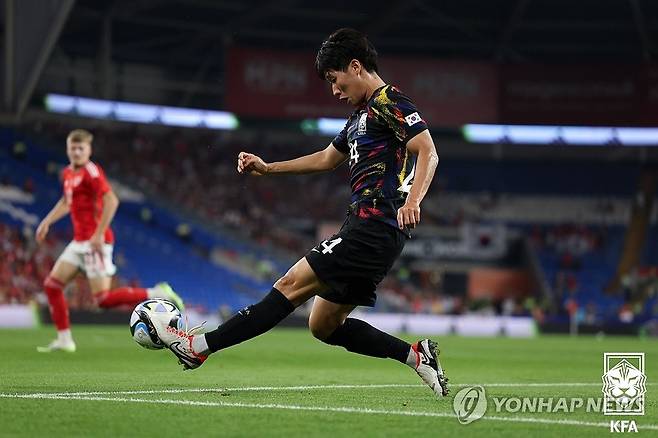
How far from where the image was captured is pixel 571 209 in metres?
45.5

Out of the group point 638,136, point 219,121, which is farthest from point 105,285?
point 638,136

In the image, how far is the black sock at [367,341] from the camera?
7.94 meters

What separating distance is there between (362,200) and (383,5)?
106ft

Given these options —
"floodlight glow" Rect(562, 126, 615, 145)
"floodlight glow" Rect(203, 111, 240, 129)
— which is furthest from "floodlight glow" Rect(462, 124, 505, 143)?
"floodlight glow" Rect(203, 111, 240, 129)

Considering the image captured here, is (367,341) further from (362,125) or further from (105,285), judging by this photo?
(105,285)

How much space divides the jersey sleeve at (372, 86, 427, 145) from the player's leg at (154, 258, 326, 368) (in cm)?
100

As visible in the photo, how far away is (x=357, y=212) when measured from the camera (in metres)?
7.41

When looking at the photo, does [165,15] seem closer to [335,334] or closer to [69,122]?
[69,122]

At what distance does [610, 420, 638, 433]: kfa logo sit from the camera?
19.4 ft

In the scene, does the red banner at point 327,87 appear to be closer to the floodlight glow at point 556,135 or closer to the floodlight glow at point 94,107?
the floodlight glow at point 556,135

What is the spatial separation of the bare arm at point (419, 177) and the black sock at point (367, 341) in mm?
1078

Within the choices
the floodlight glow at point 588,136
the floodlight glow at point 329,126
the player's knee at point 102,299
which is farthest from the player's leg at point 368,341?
the floodlight glow at point 588,136

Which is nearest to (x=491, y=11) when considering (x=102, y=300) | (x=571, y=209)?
(x=571, y=209)

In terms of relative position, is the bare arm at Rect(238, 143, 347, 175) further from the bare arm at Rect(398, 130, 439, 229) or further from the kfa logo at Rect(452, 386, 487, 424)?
the kfa logo at Rect(452, 386, 487, 424)
